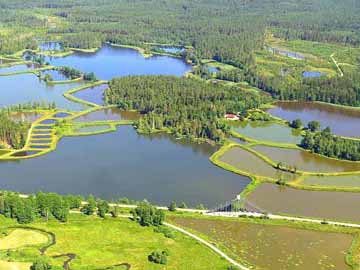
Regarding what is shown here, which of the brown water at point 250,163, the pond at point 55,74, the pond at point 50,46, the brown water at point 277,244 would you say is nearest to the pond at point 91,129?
the brown water at point 250,163

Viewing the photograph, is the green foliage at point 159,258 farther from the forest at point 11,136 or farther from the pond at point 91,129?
the pond at point 91,129

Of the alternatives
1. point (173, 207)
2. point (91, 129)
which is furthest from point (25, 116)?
point (173, 207)

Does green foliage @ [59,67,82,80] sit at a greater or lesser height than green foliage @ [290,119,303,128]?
greater

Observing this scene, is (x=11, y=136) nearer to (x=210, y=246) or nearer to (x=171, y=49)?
(x=210, y=246)

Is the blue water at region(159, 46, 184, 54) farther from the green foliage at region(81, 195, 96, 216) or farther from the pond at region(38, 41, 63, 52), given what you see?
the green foliage at region(81, 195, 96, 216)

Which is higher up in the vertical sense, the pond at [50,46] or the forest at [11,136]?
the pond at [50,46]

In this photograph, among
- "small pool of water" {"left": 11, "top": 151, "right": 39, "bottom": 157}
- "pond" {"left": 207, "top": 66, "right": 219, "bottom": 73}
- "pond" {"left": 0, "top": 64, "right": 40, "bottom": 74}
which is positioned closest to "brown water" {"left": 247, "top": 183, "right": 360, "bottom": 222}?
"small pool of water" {"left": 11, "top": 151, "right": 39, "bottom": 157}

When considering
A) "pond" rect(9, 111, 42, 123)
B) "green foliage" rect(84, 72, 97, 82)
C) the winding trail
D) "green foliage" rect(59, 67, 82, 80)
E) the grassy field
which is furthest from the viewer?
"green foliage" rect(59, 67, 82, 80)
